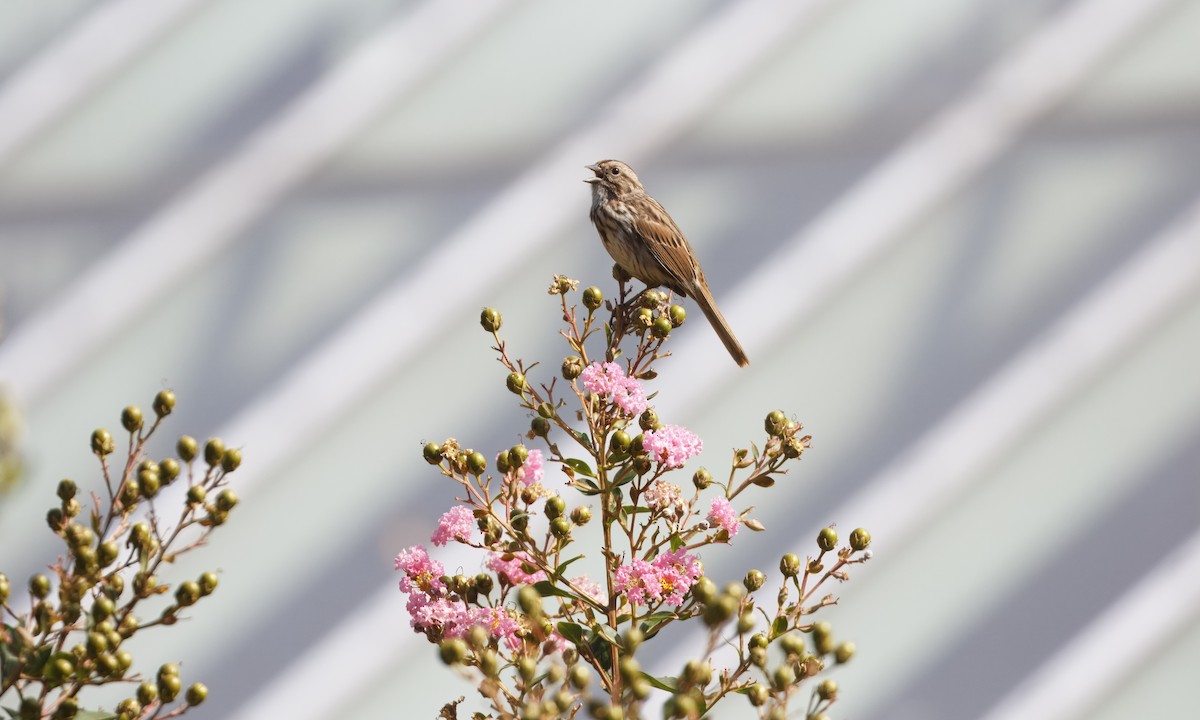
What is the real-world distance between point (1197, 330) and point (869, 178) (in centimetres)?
221

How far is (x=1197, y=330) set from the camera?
828cm

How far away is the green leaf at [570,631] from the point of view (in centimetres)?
221

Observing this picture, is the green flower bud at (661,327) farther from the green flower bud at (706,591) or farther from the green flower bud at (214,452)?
the green flower bud at (214,452)

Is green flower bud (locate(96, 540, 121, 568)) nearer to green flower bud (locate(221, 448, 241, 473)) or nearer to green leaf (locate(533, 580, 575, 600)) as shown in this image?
green flower bud (locate(221, 448, 241, 473))

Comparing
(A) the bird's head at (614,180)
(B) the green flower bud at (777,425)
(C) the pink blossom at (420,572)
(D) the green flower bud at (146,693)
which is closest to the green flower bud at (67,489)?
(D) the green flower bud at (146,693)

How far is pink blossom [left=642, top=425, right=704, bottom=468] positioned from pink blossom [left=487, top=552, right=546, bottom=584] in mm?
276

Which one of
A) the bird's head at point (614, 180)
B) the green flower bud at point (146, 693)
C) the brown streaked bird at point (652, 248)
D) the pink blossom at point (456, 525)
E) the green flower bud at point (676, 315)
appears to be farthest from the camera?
the bird's head at point (614, 180)

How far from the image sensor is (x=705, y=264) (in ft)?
26.0

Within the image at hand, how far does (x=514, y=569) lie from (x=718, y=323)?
2.24 meters

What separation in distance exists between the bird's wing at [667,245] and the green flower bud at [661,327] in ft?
6.44

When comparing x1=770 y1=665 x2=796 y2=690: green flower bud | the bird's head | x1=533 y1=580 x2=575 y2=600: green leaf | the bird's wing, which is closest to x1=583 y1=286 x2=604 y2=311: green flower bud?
x1=533 y1=580 x2=575 y2=600: green leaf

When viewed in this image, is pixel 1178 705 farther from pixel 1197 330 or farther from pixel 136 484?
pixel 136 484

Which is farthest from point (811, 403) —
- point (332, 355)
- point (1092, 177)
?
point (332, 355)

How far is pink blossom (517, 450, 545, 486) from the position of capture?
7.54 feet
